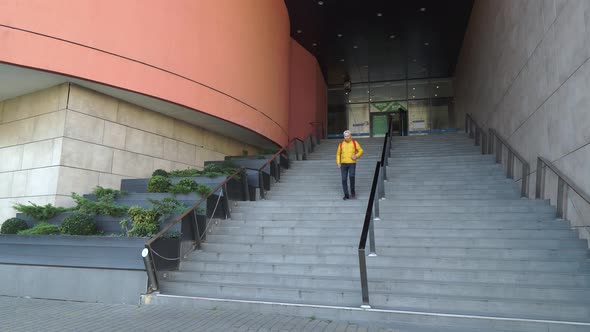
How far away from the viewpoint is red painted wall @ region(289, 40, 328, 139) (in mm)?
20547

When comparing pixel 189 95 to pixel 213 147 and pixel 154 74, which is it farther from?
pixel 213 147

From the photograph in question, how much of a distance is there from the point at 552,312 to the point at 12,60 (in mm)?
9894

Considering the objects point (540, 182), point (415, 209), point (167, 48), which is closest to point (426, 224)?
point (415, 209)

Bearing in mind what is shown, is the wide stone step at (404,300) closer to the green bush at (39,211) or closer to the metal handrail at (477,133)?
the green bush at (39,211)

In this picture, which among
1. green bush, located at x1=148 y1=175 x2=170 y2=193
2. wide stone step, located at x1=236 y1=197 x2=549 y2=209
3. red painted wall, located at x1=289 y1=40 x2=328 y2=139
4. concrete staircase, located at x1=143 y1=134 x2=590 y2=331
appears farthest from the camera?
red painted wall, located at x1=289 y1=40 x2=328 y2=139

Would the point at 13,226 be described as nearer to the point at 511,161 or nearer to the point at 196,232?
the point at 196,232

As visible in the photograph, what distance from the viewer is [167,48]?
35.7ft

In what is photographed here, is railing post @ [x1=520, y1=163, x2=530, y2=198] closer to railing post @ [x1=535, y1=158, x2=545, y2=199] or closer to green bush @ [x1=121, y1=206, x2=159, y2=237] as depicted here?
railing post @ [x1=535, y1=158, x2=545, y2=199]

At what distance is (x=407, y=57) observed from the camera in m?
21.7

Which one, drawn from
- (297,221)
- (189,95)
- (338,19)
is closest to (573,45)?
(297,221)

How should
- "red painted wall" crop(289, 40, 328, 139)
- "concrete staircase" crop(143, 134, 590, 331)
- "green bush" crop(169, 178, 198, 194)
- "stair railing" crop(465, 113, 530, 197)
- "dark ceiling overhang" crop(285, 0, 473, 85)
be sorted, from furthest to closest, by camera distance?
1. "red painted wall" crop(289, 40, 328, 139)
2. "dark ceiling overhang" crop(285, 0, 473, 85)
3. "stair railing" crop(465, 113, 530, 197)
4. "green bush" crop(169, 178, 198, 194)
5. "concrete staircase" crop(143, 134, 590, 331)

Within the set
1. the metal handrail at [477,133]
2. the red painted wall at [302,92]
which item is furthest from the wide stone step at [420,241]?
the red painted wall at [302,92]

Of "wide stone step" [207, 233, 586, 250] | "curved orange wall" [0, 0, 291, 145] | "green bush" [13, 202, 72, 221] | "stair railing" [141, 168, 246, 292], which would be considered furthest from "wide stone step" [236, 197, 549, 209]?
"curved orange wall" [0, 0, 291, 145]

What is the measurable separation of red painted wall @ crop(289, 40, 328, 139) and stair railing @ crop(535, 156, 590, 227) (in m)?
13.1
